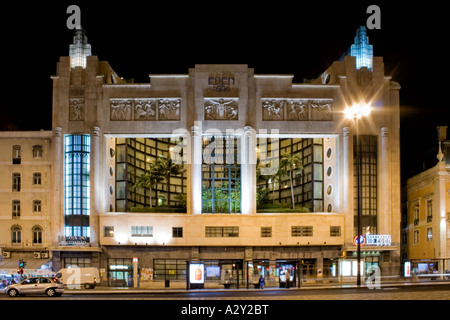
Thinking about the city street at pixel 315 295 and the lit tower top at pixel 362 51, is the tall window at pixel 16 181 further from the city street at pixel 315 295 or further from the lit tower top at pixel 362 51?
the lit tower top at pixel 362 51

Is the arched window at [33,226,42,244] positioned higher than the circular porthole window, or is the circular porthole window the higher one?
the circular porthole window

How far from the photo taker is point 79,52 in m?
70.2

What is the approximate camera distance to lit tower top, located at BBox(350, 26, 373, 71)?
70625 mm

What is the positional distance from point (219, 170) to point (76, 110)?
17647mm

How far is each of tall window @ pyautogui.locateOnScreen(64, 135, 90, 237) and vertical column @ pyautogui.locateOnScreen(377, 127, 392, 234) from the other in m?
32.6

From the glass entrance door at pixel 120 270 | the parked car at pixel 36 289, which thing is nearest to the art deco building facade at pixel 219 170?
the glass entrance door at pixel 120 270

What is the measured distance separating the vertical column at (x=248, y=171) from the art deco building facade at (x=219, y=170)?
0.11 m

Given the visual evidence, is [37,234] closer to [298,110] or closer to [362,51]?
[298,110]

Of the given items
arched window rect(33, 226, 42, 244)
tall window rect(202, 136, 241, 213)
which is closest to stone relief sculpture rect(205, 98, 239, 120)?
tall window rect(202, 136, 241, 213)

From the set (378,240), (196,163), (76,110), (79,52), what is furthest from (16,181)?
(378,240)

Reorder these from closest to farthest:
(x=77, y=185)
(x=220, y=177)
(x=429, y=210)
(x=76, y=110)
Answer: (x=77, y=185) < (x=220, y=177) < (x=76, y=110) < (x=429, y=210)

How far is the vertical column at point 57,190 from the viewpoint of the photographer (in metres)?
65.6

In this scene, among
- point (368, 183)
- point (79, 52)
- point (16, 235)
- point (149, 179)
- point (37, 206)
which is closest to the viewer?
point (16, 235)

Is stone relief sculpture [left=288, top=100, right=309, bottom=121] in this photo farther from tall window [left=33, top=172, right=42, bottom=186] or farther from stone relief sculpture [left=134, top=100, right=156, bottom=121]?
tall window [left=33, top=172, right=42, bottom=186]
